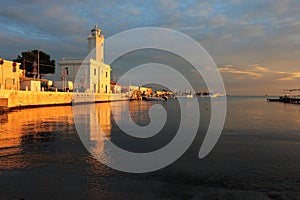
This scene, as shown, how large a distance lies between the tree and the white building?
4.27 m

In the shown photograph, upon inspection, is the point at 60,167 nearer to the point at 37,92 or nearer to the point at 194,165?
the point at 194,165

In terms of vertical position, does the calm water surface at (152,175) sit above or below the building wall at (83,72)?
below

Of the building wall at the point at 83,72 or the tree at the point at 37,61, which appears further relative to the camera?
the building wall at the point at 83,72

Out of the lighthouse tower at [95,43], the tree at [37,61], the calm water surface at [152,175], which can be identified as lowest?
the calm water surface at [152,175]

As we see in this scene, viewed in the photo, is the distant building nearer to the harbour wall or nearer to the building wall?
the harbour wall

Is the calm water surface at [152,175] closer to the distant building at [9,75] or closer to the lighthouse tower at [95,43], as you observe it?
the distant building at [9,75]

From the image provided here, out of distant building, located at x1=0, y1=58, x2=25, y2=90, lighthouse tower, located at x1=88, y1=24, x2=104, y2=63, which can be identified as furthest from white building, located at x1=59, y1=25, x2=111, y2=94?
distant building, located at x1=0, y1=58, x2=25, y2=90

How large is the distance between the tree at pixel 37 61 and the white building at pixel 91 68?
14.0 ft

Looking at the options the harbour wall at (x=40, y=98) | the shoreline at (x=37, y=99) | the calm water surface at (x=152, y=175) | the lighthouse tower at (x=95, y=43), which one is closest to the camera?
the calm water surface at (x=152, y=175)

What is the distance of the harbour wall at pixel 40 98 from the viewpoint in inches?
1435

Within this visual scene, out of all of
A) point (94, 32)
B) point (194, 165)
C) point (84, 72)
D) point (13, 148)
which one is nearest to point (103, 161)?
point (194, 165)

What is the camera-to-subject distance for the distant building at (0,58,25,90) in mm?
41781

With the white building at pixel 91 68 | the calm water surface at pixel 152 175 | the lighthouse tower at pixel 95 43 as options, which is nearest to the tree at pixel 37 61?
the white building at pixel 91 68

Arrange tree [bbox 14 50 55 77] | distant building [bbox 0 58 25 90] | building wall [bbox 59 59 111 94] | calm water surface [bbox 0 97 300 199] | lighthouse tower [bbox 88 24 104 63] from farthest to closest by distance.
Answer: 1. lighthouse tower [bbox 88 24 104 63]
2. building wall [bbox 59 59 111 94]
3. tree [bbox 14 50 55 77]
4. distant building [bbox 0 58 25 90]
5. calm water surface [bbox 0 97 300 199]
